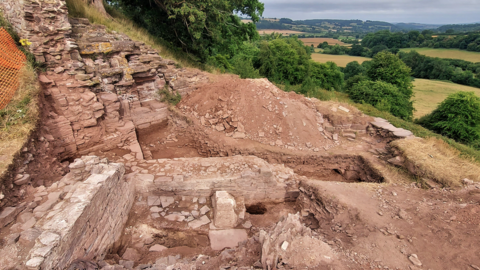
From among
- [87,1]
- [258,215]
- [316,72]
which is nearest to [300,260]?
[258,215]

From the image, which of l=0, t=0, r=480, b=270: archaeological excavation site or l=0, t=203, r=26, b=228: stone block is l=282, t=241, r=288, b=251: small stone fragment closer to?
l=0, t=0, r=480, b=270: archaeological excavation site

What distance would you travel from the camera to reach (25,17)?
6.75m

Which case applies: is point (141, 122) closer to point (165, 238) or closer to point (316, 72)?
point (165, 238)

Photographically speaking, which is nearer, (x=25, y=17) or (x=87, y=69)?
(x=25, y=17)

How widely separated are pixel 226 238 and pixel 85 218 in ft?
10.7

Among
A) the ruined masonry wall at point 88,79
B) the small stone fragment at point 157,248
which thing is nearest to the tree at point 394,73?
the ruined masonry wall at point 88,79

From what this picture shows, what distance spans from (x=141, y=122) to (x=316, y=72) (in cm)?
2327

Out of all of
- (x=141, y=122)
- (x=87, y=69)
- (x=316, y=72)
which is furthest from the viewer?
(x=316, y=72)

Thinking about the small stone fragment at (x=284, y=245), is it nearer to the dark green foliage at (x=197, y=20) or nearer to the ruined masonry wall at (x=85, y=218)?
the ruined masonry wall at (x=85, y=218)

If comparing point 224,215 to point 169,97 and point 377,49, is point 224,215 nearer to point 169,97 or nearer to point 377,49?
point 169,97

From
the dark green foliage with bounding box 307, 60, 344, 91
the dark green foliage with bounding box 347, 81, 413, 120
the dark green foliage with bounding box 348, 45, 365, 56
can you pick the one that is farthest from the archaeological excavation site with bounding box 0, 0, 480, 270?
the dark green foliage with bounding box 348, 45, 365, 56

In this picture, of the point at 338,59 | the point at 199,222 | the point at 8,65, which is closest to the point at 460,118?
the point at 199,222

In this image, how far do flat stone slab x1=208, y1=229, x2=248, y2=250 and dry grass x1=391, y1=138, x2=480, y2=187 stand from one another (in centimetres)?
624

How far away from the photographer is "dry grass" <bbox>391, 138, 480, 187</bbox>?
7.01m
